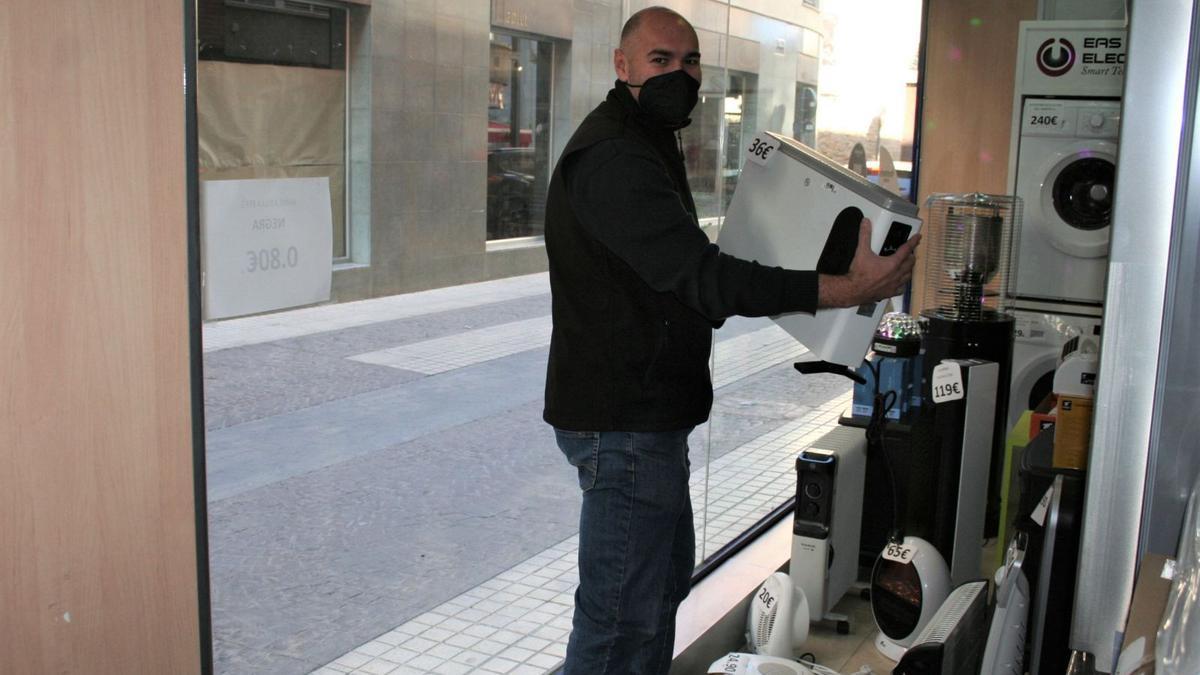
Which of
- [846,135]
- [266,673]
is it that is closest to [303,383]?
[266,673]

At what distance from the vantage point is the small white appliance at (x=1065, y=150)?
16.0 ft

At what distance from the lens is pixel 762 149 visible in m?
2.49

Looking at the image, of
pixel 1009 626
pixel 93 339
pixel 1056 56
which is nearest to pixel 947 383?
pixel 1009 626

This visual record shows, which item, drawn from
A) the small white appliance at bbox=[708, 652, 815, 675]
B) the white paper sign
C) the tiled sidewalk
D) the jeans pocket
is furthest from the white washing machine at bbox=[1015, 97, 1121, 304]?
the white paper sign

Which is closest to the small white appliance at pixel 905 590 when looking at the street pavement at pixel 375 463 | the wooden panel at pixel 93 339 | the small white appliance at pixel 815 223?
the street pavement at pixel 375 463

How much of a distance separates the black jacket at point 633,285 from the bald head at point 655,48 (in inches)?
1.9

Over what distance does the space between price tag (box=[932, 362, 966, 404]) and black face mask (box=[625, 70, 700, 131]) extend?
1771 mm

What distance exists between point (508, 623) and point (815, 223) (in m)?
1.57

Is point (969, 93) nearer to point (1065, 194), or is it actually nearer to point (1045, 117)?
point (1045, 117)

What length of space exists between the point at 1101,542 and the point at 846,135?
15.4 ft

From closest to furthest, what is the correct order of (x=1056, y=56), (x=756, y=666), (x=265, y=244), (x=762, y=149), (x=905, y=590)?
(x=265, y=244) → (x=762, y=149) → (x=756, y=666) → (x=905, y=590) → (x=1056, y=56)

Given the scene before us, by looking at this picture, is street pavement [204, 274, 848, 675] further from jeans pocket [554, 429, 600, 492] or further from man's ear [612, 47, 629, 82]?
man's ear [612, 47, 629, 82]

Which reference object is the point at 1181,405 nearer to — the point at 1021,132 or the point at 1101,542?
the point at 1101,542

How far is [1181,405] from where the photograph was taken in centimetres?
148
